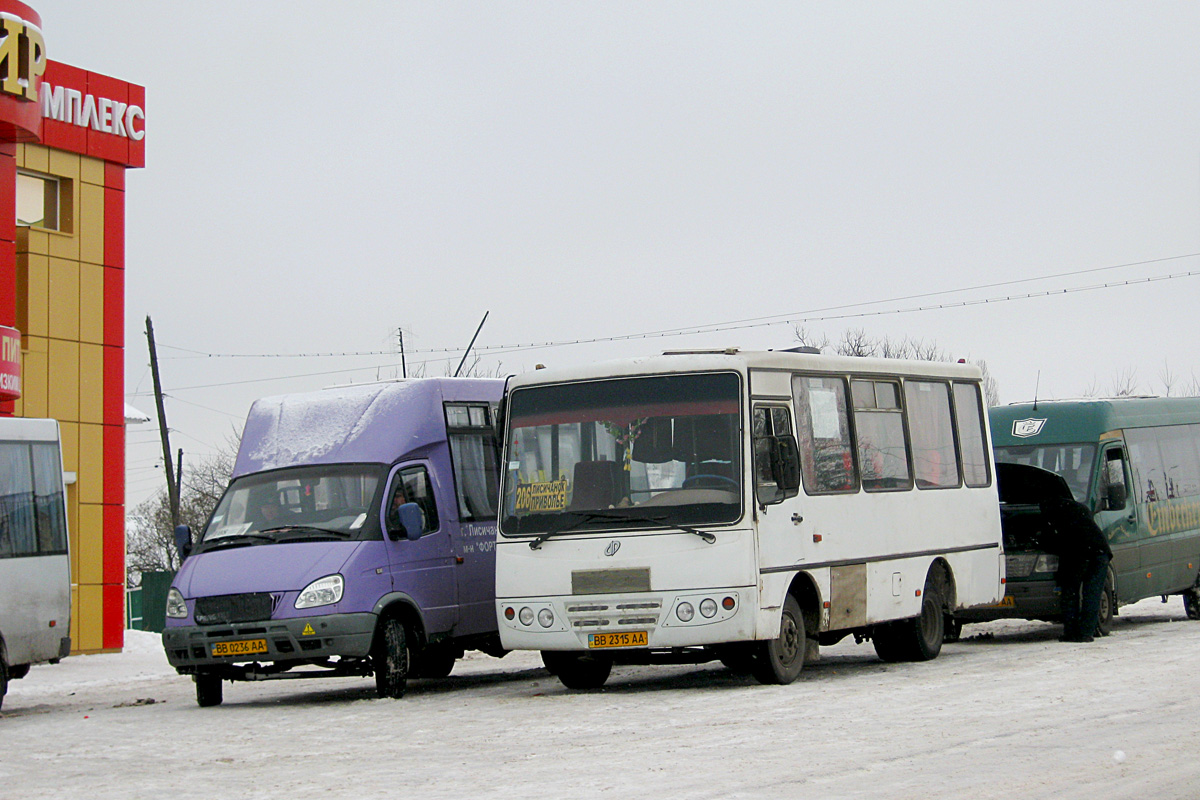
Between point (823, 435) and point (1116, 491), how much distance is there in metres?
5.73

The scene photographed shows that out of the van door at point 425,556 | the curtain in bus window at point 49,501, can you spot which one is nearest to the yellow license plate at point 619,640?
the van door at point 425,556

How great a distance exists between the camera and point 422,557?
52.3 ft

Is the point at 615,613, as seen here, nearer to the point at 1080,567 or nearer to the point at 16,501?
the point at 16,501

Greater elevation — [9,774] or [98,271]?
[98,271]

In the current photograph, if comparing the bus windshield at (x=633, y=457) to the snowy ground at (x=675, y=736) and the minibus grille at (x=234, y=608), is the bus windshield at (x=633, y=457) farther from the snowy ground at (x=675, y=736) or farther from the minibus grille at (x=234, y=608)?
the minibus grille at (x=234, y=608)

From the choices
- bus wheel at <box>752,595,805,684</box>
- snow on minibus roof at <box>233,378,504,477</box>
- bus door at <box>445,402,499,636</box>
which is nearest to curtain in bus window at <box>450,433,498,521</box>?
bus door at <box>445,402,499,636</box>

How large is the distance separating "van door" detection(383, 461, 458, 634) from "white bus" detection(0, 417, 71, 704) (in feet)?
11.1

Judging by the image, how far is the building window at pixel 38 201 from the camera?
27.2 m

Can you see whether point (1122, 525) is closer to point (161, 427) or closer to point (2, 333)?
point (2, 333)

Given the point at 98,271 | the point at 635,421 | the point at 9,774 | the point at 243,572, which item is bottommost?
the point at 9,774

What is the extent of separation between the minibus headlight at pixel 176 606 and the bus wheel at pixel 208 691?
76 centimetres

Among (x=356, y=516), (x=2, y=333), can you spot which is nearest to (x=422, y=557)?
(x=356, y=516)

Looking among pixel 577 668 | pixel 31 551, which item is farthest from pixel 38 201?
pixel 577 668

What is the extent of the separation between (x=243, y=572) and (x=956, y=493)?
7.65 m
